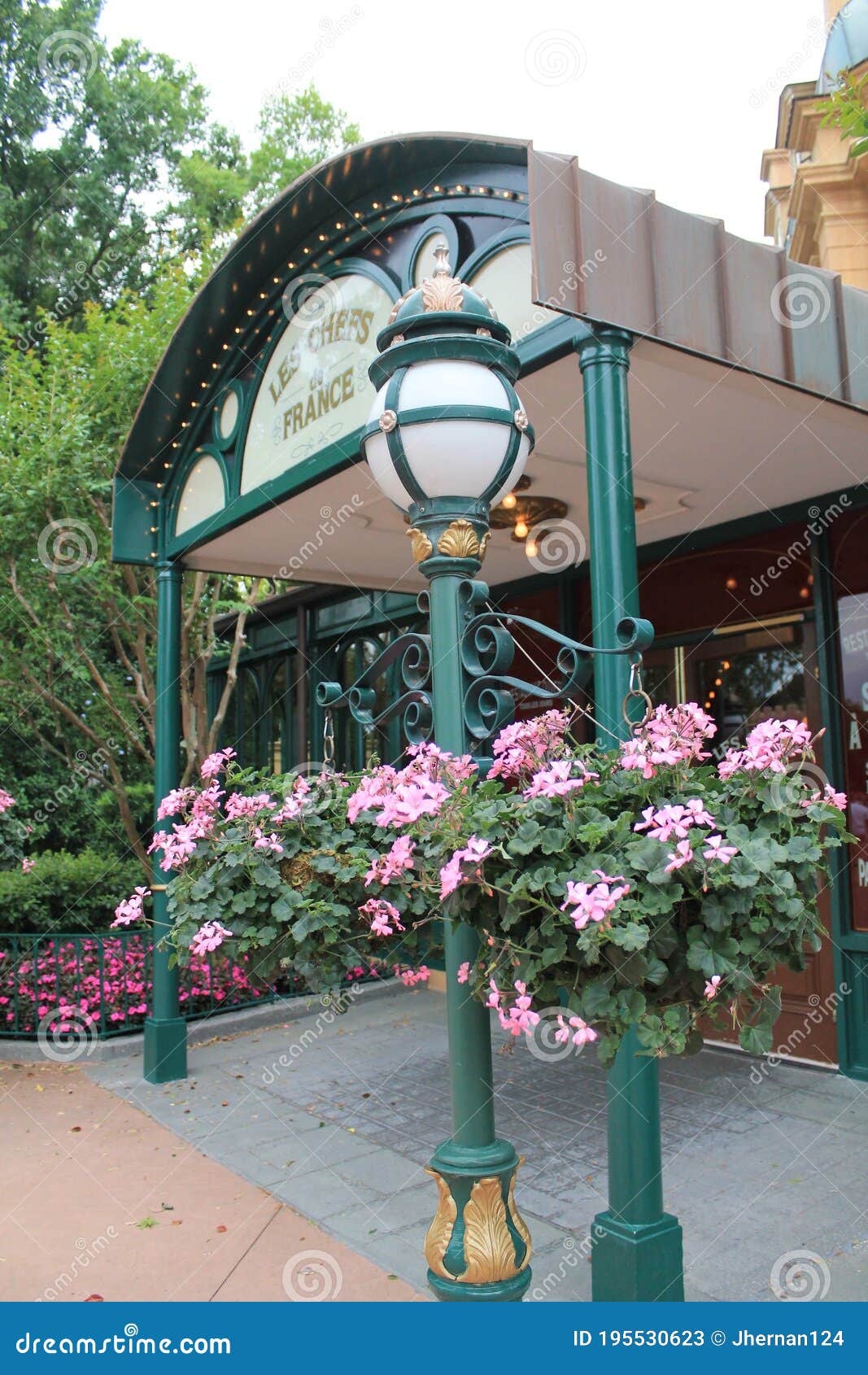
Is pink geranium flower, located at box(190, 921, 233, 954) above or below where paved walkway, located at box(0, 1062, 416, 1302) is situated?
above

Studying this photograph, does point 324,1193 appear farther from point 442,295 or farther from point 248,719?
point 248,719

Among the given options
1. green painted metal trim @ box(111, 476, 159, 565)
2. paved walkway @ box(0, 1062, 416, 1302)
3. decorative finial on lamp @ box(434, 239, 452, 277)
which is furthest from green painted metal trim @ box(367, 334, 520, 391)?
green painted metal trim @ box(111, 476, 159, 565)

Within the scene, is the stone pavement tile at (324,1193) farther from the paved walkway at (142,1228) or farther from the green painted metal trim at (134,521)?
the green painted metal trim at (134,521)

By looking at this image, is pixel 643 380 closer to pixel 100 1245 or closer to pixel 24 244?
pixel 100 1245

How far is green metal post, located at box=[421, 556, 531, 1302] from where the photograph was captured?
2.31 metres

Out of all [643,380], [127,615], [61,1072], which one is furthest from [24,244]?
[643,380]

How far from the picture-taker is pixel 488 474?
239 centimetres

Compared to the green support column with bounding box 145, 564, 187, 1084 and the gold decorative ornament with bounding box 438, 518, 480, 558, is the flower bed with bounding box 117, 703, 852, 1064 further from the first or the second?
the green support column with bounding box 145, 564, 187, 1084

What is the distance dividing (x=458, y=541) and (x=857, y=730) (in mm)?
3844

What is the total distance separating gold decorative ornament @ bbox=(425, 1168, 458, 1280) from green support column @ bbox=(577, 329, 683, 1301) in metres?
0.65

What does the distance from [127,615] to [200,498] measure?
94.9 inches

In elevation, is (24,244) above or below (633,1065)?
above

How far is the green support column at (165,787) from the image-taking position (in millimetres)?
5918

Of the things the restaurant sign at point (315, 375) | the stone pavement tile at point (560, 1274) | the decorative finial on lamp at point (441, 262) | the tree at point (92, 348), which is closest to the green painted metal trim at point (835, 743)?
the stone pavement tile at point (560, 1274)
